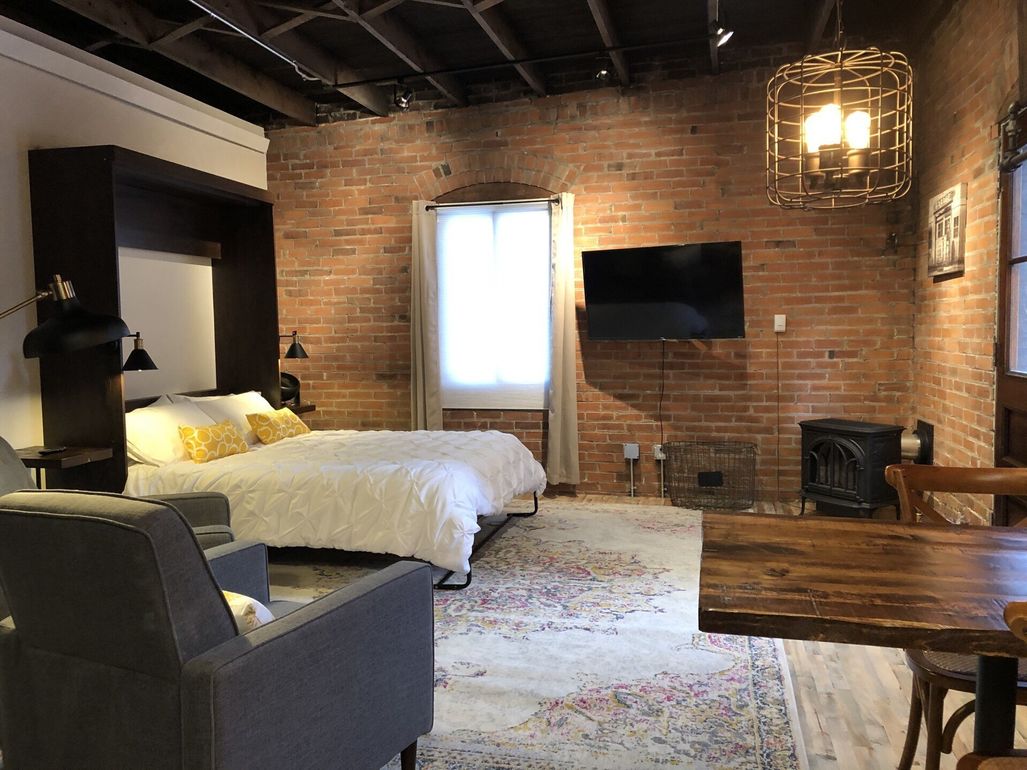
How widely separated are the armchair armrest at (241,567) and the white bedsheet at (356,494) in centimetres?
112

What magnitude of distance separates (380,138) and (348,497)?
3.52 metres

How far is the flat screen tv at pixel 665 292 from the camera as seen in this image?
5.38 m

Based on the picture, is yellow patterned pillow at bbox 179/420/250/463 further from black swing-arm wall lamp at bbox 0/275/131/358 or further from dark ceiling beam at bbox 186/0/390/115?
dark ceiling beam at bbox 186/0/390/115

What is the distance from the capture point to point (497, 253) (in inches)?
237

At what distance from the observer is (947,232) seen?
4.41 metres

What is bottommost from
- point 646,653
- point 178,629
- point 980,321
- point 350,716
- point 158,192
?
point 646,653

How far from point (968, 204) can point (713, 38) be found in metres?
1.76

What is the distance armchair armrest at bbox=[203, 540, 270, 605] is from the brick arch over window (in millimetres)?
4074

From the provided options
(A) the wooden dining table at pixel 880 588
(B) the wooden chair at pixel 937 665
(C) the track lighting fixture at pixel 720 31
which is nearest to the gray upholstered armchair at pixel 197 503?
(A) the wooden dining table at pixel 880 588

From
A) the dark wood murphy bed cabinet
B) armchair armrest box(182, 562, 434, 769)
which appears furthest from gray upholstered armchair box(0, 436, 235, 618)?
the dark wood murphy bed cabinet

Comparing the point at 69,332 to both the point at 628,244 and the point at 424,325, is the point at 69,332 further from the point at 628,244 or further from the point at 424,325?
the point at 628,244

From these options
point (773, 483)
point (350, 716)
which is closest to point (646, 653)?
point (350, 716)

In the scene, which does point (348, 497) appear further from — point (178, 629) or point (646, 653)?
point (178, 629)

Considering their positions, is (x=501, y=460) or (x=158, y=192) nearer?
(x=501, y=460)
